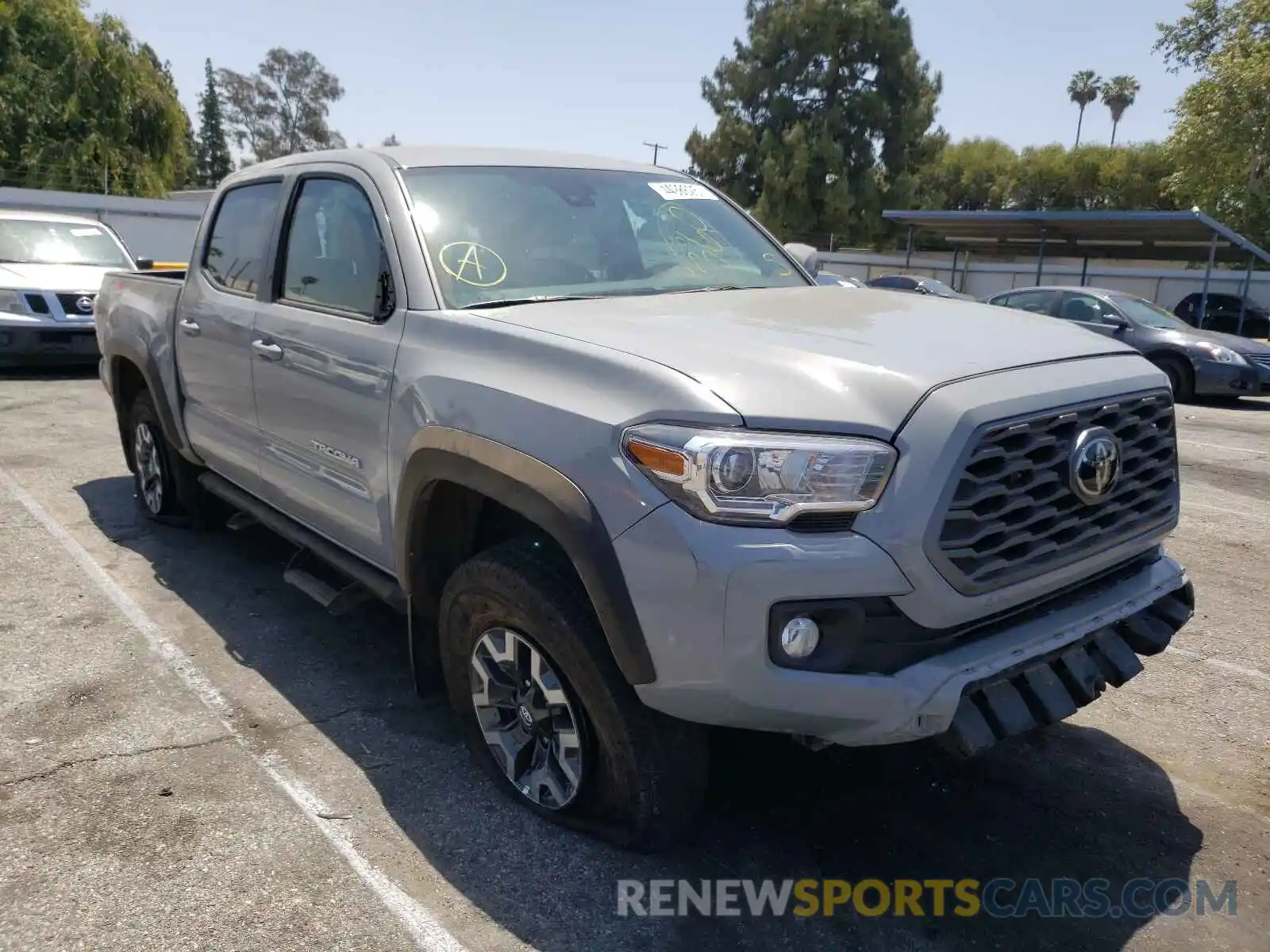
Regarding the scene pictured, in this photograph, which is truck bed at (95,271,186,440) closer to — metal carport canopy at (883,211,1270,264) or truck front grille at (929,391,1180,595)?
truck front grille at (929,391,1180,595)

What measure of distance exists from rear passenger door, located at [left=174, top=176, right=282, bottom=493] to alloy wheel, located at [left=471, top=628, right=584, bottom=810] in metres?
1.87

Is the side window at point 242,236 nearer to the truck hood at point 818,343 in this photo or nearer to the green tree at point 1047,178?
the truck hood at point 818,343

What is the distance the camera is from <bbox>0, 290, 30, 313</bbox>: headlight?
34.0 ft

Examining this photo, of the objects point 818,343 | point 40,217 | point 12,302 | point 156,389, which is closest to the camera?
point 818,343

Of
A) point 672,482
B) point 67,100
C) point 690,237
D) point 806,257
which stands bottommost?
point 672,482

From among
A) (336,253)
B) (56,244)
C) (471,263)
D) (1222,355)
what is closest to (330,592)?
(336,253)

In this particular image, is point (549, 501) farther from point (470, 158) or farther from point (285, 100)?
point (285, 100)

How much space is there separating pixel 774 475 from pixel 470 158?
215cm

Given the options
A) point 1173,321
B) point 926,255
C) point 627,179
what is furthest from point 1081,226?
point 627,179

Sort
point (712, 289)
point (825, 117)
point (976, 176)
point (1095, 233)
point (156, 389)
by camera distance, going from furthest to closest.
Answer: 1. point (976, 176)
2. point (825, 117)
3. point (1095, 233)
4. point (156, 389)
5. point (712, 289)

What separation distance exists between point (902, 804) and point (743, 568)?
1.36m

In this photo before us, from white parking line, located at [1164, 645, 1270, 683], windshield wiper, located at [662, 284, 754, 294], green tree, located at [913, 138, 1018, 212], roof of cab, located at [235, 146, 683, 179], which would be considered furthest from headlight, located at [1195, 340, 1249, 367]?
green tree, located at [913, 138, 1018, 212]

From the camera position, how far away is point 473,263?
3355mm

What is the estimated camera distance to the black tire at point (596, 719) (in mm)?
2582
